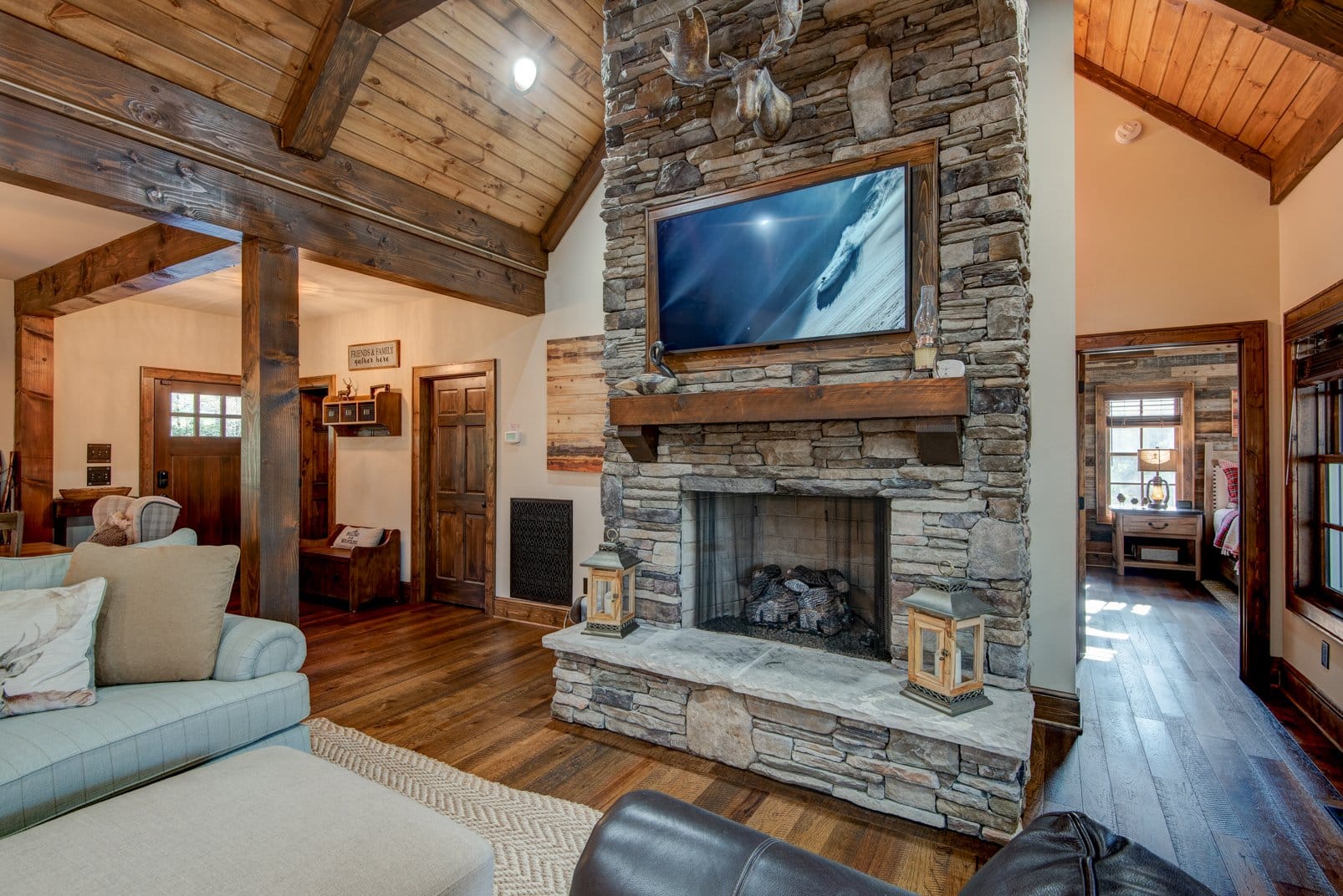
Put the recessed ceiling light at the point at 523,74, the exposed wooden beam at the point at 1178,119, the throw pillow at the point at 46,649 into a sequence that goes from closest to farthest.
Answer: the throw pillow at the point at 46,649
the exposed wooden beam at the point at 1178,119
the recessed ceiling light at the point at 523,74

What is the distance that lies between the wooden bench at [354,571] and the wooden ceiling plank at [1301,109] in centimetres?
636

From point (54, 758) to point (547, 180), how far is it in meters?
3.84

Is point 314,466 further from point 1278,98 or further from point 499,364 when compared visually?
point 1278,98

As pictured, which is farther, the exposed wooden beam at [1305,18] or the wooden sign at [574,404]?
the wooden sign at [574,404]

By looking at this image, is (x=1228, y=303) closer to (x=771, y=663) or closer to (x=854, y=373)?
(x=854, y=373)

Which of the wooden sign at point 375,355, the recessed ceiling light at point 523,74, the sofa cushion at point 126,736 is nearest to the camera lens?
the sofa cushion at point 126,736

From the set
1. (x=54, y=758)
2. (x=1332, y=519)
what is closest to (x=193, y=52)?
(x=54, y=758)

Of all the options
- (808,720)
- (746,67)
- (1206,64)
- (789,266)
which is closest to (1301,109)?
(1206,64)

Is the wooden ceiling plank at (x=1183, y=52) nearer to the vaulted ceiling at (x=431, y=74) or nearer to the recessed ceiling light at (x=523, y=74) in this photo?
the vaulted ceiling at (x=431, y=74)

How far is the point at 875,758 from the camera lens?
2.36 m

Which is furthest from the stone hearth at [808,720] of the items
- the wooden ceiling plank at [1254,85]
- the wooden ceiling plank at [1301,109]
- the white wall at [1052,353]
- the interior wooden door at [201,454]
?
the interior wooden door at [201,454]

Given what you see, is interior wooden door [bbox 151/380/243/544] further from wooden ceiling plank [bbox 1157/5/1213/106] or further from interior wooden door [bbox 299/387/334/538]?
wooden ceiling plank [bbox 1157/5/1213/106]

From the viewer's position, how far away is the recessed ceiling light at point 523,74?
3625 mm

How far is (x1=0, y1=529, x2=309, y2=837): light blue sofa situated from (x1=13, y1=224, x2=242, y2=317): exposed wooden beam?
1.86m
